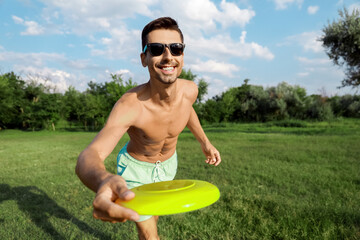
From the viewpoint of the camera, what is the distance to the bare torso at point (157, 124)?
2115mm

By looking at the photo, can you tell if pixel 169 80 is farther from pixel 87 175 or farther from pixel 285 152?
pixel 285 152

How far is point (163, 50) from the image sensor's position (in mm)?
1960

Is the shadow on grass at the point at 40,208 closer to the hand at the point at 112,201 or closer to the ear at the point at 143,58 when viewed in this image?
the ear at the point at 143,58

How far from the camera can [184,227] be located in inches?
150

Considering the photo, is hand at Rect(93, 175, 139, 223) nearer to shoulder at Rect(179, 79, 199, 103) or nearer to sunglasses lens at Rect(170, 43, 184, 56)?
sunglasses lens at Rect(170, 43, 184, 56)

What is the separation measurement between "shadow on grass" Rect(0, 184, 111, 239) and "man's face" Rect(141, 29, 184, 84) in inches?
106

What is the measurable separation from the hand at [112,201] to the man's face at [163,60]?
3.41 ft

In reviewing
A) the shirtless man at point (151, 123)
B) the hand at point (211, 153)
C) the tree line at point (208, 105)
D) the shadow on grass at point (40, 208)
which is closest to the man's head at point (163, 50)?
the shirtless man at point (151, 123)

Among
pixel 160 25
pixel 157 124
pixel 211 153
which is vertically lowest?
pixel 211 153

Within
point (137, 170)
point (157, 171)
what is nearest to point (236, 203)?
point (157, 171)

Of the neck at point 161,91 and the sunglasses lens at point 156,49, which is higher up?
the sunglasses lens at point 156,49

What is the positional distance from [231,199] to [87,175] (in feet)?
12.6

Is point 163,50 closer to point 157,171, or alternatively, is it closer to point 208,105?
point 157,171

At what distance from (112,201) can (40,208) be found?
181 inches
